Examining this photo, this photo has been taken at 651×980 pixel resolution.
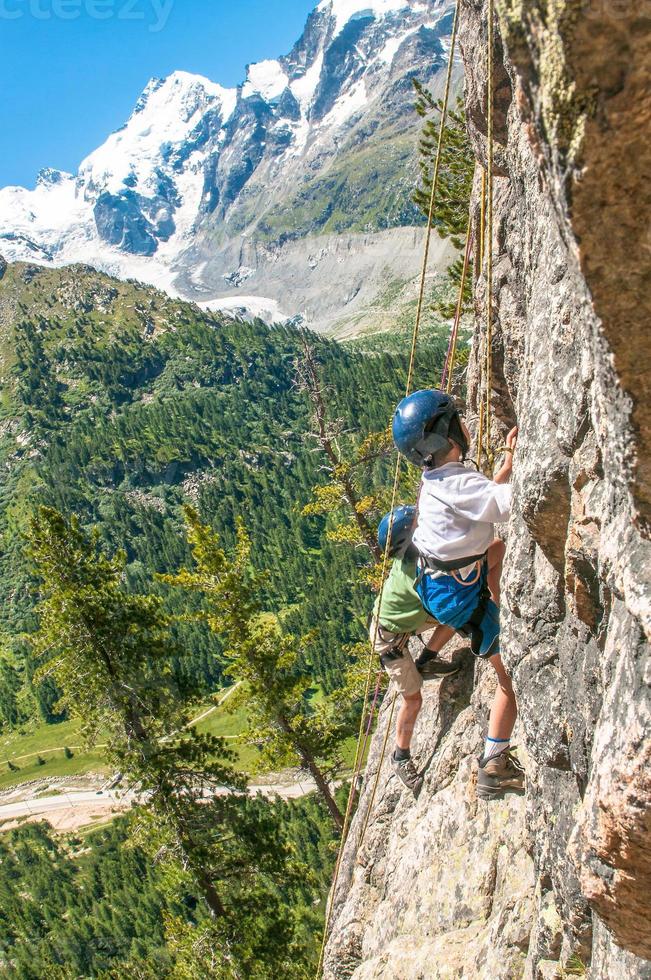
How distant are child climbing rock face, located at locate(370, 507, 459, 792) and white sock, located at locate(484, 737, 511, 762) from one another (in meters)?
1.83

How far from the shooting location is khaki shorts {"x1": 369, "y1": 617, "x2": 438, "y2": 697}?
9.41 meters

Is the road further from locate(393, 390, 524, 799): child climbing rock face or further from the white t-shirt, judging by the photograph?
the white t-shirt

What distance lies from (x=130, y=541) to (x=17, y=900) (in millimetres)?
99413

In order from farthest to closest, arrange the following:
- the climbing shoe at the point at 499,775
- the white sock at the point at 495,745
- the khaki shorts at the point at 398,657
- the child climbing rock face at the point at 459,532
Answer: the khaki shorts at the point at 398,657, the climbing shoe at the point at 499,775, the white sock at the point at 495,745, the child climbing rock face at the point at 459,532

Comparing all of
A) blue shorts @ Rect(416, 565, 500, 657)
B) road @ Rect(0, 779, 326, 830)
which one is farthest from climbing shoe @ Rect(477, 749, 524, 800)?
road @ Rect(0, 779, 326, 830)

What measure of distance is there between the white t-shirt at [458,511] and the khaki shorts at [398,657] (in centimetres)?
295

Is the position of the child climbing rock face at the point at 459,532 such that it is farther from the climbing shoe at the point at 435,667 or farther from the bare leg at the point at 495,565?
the climbing shoe at the point at 435,667

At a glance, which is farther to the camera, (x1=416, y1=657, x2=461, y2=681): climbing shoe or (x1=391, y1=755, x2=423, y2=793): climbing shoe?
(x1=391, y1=755, x2=423, y2=793): climbing shoe

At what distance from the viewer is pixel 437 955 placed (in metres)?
7.99

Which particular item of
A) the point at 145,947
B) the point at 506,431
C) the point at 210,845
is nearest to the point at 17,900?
the point at 145,947

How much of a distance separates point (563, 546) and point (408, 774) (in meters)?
6.92

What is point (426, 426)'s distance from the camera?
645cm

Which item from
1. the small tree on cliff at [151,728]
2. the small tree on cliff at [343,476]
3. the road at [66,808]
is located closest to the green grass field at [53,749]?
the road at [66,808]

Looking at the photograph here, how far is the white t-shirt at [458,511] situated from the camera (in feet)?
19.9
